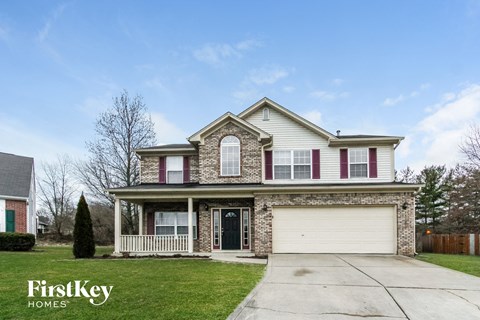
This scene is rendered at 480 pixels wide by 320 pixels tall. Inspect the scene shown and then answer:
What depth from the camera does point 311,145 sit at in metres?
17.5

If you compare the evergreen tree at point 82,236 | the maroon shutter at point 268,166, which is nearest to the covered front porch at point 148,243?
the evergreen tree at point 82,236

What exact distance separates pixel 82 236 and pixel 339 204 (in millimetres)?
11459

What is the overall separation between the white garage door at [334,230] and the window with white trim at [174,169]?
18.5 feet

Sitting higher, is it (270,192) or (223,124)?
(223,124)

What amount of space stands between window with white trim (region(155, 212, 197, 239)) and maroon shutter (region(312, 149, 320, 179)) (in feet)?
20.9

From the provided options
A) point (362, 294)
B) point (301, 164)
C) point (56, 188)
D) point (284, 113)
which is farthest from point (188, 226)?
point (56, 188)

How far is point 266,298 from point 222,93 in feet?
53.7

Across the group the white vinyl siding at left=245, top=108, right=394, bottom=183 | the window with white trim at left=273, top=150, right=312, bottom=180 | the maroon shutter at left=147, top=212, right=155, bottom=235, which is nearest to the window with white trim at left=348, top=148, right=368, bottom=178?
the white vinyl siding at left=245, top=108, right=394, bottom=183

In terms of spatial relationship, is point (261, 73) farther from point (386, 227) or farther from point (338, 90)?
point (386, 227)

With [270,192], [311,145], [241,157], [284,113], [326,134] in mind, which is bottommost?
[270,192]

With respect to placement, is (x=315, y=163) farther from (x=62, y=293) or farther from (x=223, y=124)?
(x=62, y=293)

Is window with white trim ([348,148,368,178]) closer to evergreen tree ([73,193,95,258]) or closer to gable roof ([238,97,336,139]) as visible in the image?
gable roof ([238,97,336,139])

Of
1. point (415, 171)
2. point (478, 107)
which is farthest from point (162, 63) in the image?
point (415, 171)

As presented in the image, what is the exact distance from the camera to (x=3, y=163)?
86.4 feet
